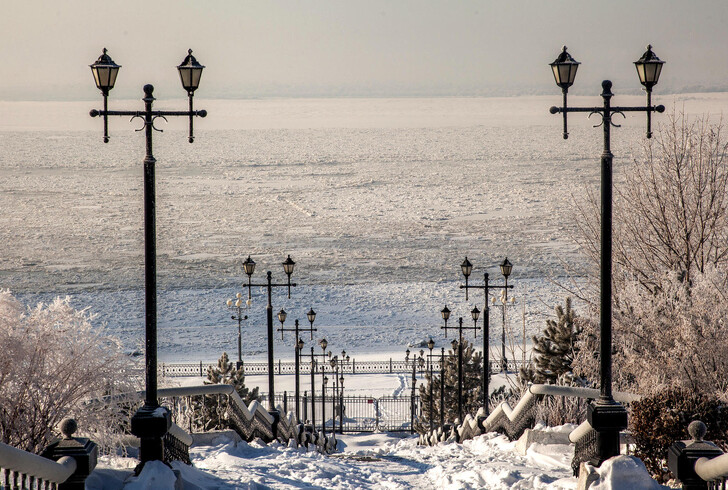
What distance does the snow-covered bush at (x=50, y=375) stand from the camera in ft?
35.6

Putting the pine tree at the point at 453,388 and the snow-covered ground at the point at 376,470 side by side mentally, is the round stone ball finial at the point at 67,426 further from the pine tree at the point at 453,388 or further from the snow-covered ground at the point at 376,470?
the pine tree at the point at 453,388

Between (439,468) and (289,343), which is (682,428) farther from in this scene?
(289,343)

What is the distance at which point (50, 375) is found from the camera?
36.2 ft

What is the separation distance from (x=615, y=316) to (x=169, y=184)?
146811mm

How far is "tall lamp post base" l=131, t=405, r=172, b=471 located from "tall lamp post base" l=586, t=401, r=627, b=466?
5186mm

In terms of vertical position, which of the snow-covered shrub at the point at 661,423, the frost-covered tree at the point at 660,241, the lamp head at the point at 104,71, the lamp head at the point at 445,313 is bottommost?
the lamp head at the point at 445,313

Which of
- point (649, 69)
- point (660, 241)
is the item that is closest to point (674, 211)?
point (660, 241)

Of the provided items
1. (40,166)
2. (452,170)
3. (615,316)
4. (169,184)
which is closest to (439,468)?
(615,316)

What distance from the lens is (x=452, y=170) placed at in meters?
177

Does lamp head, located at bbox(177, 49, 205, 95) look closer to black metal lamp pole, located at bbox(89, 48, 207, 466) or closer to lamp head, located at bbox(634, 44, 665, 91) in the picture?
black metal lamp pole, located at bbox(89, 48, 207, 466)

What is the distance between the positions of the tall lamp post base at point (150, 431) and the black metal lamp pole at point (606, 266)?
17.1ft

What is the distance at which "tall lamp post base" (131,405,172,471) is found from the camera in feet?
33.4

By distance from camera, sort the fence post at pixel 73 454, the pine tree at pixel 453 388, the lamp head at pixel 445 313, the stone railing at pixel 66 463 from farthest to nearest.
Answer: the pine tree at pixel 453 388, the lamp head at pixel 445 313, the fence post at pixel 73 454, the stone railing at pixel 66 463

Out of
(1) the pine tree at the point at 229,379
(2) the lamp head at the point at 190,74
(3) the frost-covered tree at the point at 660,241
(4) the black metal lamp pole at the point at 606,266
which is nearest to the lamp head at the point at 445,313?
(3) the frost-covered tree at the point at 660,241
